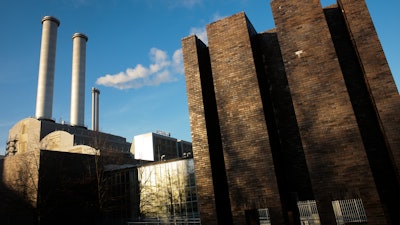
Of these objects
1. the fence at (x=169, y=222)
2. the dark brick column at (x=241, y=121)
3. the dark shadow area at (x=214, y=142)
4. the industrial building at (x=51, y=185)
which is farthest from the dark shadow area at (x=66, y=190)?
the dark brick column at (x=241, y=121)

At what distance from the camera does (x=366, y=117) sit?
27.5ft

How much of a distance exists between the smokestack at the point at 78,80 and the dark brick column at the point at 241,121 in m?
42.9

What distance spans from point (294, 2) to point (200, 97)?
4.50 m

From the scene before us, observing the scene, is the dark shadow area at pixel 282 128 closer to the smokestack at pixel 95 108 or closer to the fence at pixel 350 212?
the fence at pixel 350 212

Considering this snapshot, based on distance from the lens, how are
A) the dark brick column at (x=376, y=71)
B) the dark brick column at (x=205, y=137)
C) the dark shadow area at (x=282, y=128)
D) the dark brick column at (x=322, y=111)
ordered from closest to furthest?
1. the dark brick column at (x=376, y=71)
2. the dark brick column at (x=322, y=111)
3. the dark brick column at (x=205, y=137)
4. the dark shadow area at (x=282, y=128)

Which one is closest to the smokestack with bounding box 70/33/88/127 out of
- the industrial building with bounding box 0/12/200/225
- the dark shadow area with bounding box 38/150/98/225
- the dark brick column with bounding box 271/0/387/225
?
the industrial building with bounding box 0/12/200/225

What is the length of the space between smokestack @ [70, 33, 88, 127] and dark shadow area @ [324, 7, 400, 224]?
4558 cm

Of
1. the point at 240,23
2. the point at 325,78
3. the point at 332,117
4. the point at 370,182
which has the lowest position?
the point at 370,182

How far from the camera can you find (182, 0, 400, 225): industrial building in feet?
24.4

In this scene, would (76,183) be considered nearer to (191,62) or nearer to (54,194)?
(54,194)

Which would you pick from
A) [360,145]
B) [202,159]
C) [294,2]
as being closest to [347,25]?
[294,2]

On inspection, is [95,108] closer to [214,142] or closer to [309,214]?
[309,214]

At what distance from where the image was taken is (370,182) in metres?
7.05

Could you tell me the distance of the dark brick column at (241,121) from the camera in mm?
8227
